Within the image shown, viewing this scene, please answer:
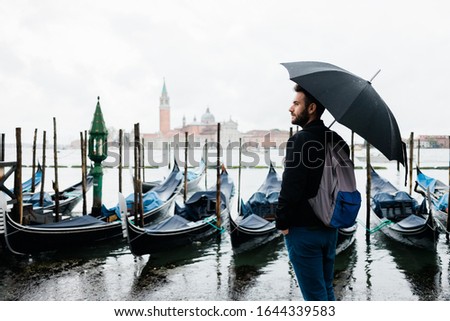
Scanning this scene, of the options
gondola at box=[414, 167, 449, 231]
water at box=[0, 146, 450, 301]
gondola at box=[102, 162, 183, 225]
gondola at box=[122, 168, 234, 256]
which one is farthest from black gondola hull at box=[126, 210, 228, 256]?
gondola at box=[414, 167, 449, 231]

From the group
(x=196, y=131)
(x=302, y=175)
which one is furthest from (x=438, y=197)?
(x=196, y=131)

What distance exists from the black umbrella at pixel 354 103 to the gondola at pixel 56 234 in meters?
3.67

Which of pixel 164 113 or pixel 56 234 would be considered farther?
pixel 164 113

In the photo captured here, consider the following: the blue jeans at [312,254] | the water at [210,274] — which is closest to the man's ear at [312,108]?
the blue jeans at [312,254]

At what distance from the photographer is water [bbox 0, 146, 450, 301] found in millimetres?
3217

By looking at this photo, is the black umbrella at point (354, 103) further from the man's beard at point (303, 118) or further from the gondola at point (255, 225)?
the gondola at point (255, 225)

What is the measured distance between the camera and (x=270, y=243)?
4.91 m

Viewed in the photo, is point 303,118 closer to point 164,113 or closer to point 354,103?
point 354,103

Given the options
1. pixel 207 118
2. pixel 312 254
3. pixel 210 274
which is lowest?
pixel 210 274

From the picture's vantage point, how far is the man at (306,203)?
3.74ft

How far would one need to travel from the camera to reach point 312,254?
1.22 meters

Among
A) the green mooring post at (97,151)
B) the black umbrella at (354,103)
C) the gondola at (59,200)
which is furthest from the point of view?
the gondola at (59,200)

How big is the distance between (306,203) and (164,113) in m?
87.0
